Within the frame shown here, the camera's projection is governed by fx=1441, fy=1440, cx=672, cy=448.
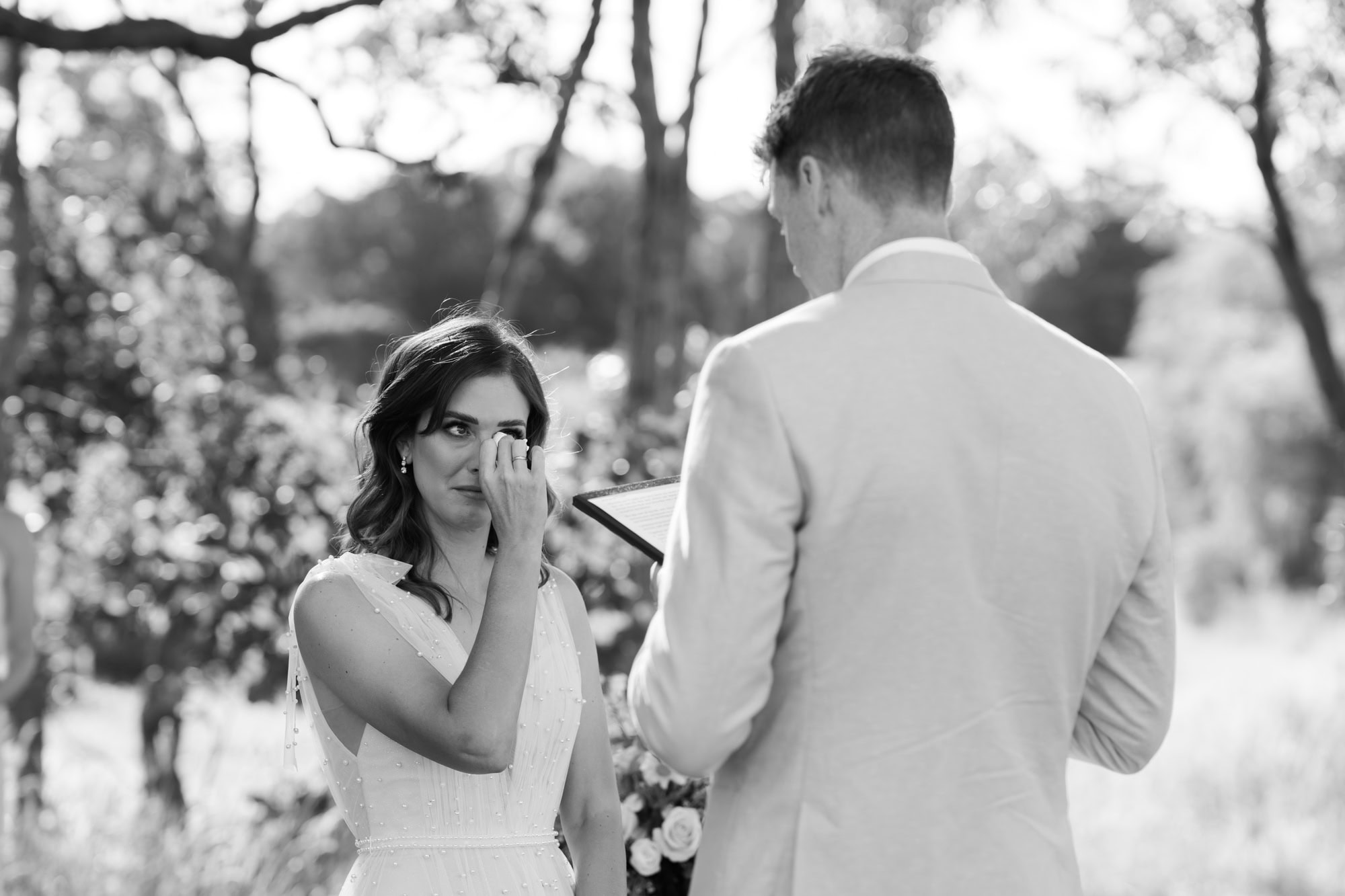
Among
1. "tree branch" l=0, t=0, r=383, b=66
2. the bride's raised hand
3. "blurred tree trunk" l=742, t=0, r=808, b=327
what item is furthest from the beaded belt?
"blurred tree trunk" l=742, t=0, r=808, b=327

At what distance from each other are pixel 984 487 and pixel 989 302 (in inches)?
11.5

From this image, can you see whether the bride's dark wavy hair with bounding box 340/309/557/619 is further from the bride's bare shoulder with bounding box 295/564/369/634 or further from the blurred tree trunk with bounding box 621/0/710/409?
the blurred tree trunk with bounding box 621/0/710/409

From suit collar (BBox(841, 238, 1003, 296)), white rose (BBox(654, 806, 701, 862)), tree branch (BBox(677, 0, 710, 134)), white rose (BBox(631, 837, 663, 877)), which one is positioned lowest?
white rose (BBox(631, 837, 663, 877))

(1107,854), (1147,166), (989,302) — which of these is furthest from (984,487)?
(1147,166)

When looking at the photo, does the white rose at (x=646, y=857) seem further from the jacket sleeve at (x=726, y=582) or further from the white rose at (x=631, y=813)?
the jacket sleeve at (x=726, y=582)

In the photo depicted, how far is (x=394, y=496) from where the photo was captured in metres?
2.86

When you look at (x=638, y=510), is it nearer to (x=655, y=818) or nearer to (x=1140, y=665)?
(x=1140, y=665)

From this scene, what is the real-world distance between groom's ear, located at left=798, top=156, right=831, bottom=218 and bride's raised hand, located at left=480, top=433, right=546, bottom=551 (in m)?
0.76

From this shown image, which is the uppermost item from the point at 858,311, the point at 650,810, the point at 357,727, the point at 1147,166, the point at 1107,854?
the point at 1147,166

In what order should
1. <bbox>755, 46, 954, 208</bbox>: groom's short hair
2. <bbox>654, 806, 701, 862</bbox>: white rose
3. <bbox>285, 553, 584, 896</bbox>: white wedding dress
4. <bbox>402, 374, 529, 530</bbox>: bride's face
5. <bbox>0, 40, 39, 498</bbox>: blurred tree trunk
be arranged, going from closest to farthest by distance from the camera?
1. <bbox>755, 46, 954, 208</bbox>: groom's short hair
2. <bbox>285, 553, 584, 896</bbox>: white wedding dress
3. <bbox>402, 374, 529, 530</bbox>: bride's face
4. <bbox>654, 806, 701, 862</bbox>: white rose
5. <bbox>0, 40, 39, 498</bbox>: blurred tree trunk

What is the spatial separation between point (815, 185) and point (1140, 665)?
87cm

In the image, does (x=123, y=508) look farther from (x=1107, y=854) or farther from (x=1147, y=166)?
(x=1147, y=166)

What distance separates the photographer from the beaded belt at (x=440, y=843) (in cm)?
262

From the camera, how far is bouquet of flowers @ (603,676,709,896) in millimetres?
3406
